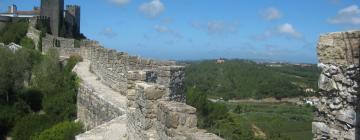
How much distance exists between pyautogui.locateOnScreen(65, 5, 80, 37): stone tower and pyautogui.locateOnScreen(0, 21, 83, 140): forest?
1657 cm

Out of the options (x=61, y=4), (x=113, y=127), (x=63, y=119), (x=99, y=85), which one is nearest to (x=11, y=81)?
(x=63, y=119)

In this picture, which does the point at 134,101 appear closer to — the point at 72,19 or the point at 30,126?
the point at 30,126

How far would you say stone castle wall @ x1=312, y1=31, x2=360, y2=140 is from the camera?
2837 mm

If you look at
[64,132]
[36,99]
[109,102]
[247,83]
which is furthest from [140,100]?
[247,83]

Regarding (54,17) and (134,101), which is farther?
(54,17)

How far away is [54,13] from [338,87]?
3369 cm

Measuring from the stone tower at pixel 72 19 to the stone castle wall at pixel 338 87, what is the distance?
1391 inches

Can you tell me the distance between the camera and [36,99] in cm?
1692

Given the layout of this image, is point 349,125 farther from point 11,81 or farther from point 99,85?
point 11,81

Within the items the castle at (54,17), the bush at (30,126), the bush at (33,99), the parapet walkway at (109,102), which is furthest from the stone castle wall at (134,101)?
the castle at (54,17)

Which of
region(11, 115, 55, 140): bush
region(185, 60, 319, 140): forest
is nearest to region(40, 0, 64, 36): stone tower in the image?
region(185, 60, 319, 140): forest

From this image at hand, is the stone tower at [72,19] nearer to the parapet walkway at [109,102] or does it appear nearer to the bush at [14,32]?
the bush at [14,32]

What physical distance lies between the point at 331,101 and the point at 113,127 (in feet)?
18.5

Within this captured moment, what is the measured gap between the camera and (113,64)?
1299 cm
